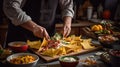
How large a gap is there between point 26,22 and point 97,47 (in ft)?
2.16

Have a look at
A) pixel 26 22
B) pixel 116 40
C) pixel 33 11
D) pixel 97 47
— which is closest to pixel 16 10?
pixel 26 22

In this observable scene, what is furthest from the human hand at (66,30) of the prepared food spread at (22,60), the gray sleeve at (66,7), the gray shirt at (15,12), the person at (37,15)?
the prepared food spread at (22,60)

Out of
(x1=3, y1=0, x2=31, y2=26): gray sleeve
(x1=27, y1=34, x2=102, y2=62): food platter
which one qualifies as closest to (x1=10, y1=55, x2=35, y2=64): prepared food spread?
(x1=27, y1=34, x2=102, y2=62): food platter

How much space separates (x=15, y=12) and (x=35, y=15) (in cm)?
35

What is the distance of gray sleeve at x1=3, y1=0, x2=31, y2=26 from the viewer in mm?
1926

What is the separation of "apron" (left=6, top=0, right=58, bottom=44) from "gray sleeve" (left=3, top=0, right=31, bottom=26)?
209 mm

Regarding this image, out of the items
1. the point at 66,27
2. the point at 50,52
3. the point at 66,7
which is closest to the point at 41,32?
the point at 50,52

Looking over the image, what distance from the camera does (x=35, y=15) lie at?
227 centimetres

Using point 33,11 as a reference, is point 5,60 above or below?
below

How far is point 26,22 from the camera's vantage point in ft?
6.38

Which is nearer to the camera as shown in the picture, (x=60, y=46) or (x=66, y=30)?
(x=60, y=46)

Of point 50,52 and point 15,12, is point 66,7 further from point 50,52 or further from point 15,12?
point 50,52

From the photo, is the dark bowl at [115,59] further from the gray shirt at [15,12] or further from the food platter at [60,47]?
the gray shirt at [15,12]

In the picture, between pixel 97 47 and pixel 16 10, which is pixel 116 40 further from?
pixel 16 10
